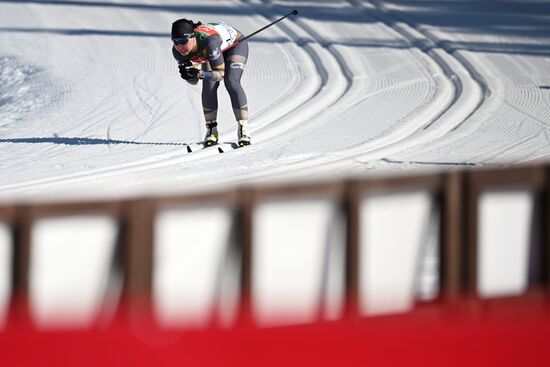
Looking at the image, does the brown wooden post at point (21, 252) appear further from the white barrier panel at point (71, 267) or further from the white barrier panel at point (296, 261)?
the white barrier panel at point (296, 261)

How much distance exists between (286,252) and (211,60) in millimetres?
6369

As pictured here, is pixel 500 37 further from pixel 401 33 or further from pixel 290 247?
pixel 290 247

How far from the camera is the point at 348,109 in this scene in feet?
40.6

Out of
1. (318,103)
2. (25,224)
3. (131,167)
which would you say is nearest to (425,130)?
(318,103)

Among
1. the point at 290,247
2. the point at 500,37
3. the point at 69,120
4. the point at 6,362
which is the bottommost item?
the point at 6,362

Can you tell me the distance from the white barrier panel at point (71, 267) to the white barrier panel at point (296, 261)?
52cm

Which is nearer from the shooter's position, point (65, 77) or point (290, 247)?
point (290, 247)

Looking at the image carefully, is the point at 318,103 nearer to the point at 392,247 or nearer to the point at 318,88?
the point at 318,88

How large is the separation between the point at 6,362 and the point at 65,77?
37.4 feet

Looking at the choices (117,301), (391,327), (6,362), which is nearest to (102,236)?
(117,301)

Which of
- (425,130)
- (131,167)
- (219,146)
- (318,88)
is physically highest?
(318,88)

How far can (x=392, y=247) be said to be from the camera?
419cm

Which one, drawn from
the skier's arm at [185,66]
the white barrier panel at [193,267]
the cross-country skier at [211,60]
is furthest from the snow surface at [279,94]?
the white barrier panel at [193,267]

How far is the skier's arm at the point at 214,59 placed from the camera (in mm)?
10188
